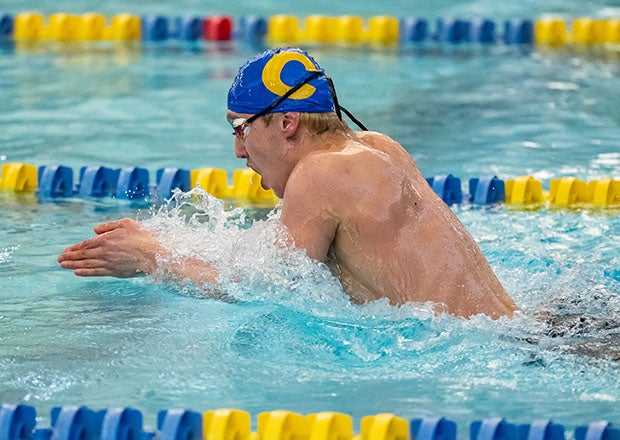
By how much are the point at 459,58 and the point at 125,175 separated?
11.4 ft

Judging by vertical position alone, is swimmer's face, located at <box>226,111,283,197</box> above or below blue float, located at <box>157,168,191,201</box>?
above

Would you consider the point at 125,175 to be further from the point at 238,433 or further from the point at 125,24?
the point at 125,24

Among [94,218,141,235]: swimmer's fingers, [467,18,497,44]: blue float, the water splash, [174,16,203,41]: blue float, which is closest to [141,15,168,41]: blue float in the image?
[174,16,203,41]: blue float

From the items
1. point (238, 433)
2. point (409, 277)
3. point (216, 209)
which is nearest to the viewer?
point (238, 433)

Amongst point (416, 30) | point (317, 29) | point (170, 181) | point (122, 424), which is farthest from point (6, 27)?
point (122, 424)

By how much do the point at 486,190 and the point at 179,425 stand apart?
276 cm

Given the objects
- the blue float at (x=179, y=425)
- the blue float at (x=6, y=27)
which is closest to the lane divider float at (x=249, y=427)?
the blue float at (x=179, y=425)

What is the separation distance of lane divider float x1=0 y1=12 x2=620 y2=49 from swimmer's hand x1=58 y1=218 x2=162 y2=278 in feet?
16.9

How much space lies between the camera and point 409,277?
3.41 m

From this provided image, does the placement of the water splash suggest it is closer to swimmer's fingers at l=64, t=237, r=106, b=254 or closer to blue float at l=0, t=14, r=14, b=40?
swimmer's fingers at l=64, t=237, r=106, b=254

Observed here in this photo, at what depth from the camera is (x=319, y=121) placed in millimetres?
3512

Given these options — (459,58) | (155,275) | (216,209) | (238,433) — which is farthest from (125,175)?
(459,58)

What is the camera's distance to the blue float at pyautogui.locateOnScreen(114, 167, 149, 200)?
17.6 ft

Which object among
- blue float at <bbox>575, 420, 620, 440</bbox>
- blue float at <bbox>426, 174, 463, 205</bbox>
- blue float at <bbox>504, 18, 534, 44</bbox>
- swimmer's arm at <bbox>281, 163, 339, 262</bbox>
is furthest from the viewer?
blue float at <bbox>504, 18, 534, 44</bbox>
